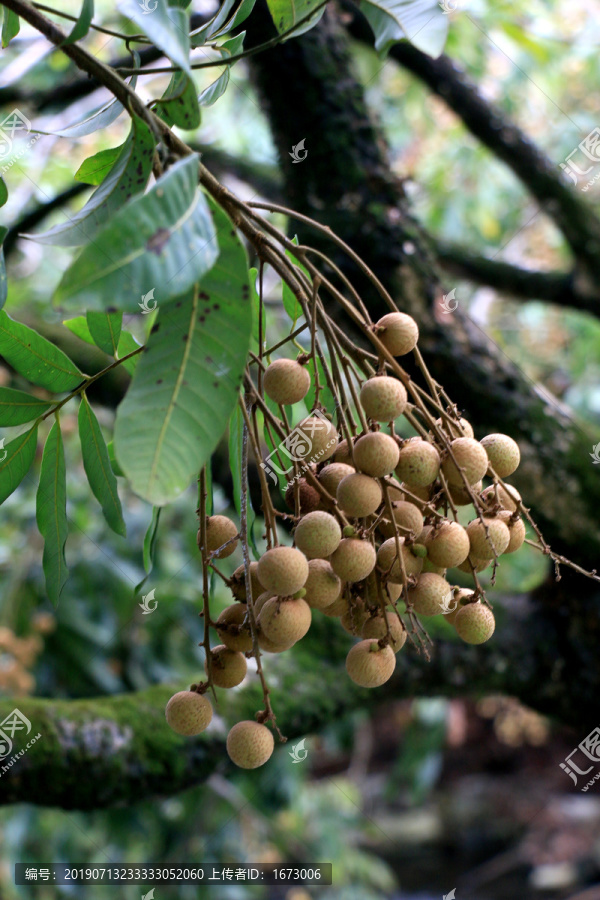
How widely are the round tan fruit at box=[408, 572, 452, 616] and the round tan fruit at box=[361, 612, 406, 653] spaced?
0.09 ft

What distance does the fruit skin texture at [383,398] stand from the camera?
513 mm

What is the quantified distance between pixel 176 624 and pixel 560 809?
3737 mm

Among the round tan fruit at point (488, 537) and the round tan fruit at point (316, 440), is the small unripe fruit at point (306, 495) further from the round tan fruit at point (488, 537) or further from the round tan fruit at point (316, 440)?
the round tan fruit at point (488, 537)

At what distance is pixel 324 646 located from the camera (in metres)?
1.37

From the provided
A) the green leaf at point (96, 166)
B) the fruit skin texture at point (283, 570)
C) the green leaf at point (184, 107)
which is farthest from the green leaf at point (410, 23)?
the fruit skin texture at point (283, 570)

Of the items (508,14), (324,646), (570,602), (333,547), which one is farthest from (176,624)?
(508,14)

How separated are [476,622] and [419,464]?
0.13m

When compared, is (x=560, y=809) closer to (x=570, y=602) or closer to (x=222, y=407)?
(x=570, y=602)

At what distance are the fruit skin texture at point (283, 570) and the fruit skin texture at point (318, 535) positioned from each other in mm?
13

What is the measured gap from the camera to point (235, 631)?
0.58 metres

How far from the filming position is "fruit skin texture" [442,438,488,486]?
541mm

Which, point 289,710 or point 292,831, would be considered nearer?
point 289,710

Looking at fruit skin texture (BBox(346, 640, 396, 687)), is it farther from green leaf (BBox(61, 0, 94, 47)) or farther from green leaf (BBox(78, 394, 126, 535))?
green leaf (BBox(61, 0, 94, 47))

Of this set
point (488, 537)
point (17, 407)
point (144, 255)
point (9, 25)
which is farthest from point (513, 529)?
point (9, 25)
